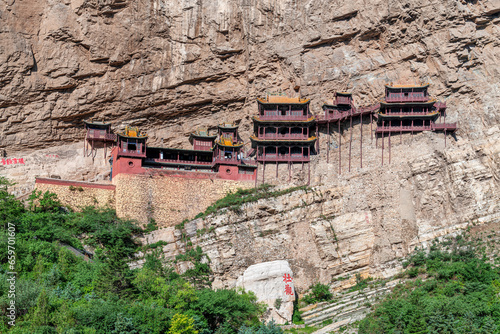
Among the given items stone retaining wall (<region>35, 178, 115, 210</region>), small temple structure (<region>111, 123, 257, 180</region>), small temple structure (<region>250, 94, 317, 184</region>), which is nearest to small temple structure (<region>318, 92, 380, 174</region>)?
small temple structure (<region>250, 94, 317, 184</region>)

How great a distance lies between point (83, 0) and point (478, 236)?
34.7 metres

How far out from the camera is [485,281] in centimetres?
3641

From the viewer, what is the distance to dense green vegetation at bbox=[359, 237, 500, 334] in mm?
32438

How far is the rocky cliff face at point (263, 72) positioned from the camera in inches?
1748

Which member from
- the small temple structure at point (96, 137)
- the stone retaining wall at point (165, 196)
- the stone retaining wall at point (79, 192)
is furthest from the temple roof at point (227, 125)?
the stone retaining wall at point (79, 192)

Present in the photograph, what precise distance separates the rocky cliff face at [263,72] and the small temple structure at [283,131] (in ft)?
3.27

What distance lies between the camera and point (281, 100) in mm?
51031

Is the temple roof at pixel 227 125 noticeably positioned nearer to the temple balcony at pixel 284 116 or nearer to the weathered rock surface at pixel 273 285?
the temple balcony at pixel 284 116

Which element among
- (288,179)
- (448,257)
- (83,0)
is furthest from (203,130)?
(448,257)

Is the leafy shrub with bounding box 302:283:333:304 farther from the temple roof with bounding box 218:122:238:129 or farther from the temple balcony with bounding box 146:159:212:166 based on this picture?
the temple roof with bounding box 218:122:238:129

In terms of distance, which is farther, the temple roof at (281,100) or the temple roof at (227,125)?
the temple roof at (227,125)

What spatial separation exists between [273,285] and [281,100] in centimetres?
1750

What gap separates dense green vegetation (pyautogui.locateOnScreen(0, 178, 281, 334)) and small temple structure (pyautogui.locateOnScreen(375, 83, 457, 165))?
57.4 feet

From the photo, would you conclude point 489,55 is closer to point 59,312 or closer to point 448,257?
point 448,257
